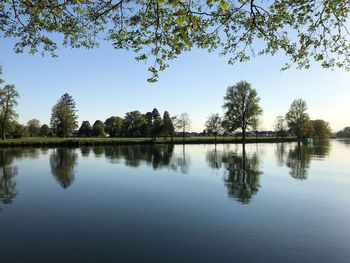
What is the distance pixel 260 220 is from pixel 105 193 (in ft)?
25.7

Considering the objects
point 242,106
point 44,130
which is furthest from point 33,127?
point 242,106

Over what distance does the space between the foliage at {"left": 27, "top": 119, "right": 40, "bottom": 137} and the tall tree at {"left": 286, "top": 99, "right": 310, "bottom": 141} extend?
100m

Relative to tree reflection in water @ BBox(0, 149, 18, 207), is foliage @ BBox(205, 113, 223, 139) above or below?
above

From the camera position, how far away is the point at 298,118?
3755 inches

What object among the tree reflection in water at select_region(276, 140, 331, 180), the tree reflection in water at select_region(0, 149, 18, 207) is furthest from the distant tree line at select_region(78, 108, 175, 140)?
the tree reflection in water at select_region(0, 149, 18, 207)

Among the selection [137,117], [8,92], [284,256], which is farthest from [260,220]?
[137,117]

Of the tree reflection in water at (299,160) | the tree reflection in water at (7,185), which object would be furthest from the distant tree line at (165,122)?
the tree reflection in water at (7,185)

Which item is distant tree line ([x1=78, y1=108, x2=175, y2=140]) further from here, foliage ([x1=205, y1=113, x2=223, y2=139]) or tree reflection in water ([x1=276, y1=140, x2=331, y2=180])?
tree reflection in water ([x1=276, y1=140, x2=331, y2=180])

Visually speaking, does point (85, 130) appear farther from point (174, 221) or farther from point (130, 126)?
point (174, 221)

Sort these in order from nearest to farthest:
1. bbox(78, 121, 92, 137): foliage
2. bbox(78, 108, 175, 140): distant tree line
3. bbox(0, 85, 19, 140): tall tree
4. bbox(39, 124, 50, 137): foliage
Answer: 1. bbox(0, 85, 19, 140): tall tree
2. bbox(78, 108, 175, 140): distant tree line
3. bbox(78, 121, 92, 137): foliage
4. bbox(39, 124, 50, 137): foliage

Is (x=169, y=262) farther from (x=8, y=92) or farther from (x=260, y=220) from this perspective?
(x=8, y=92)

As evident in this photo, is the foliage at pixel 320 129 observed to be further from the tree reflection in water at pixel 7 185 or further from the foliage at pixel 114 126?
the tree reflection in water at pixel 7 185

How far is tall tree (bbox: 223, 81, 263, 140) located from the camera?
7100cm

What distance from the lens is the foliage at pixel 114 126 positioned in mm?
110613
